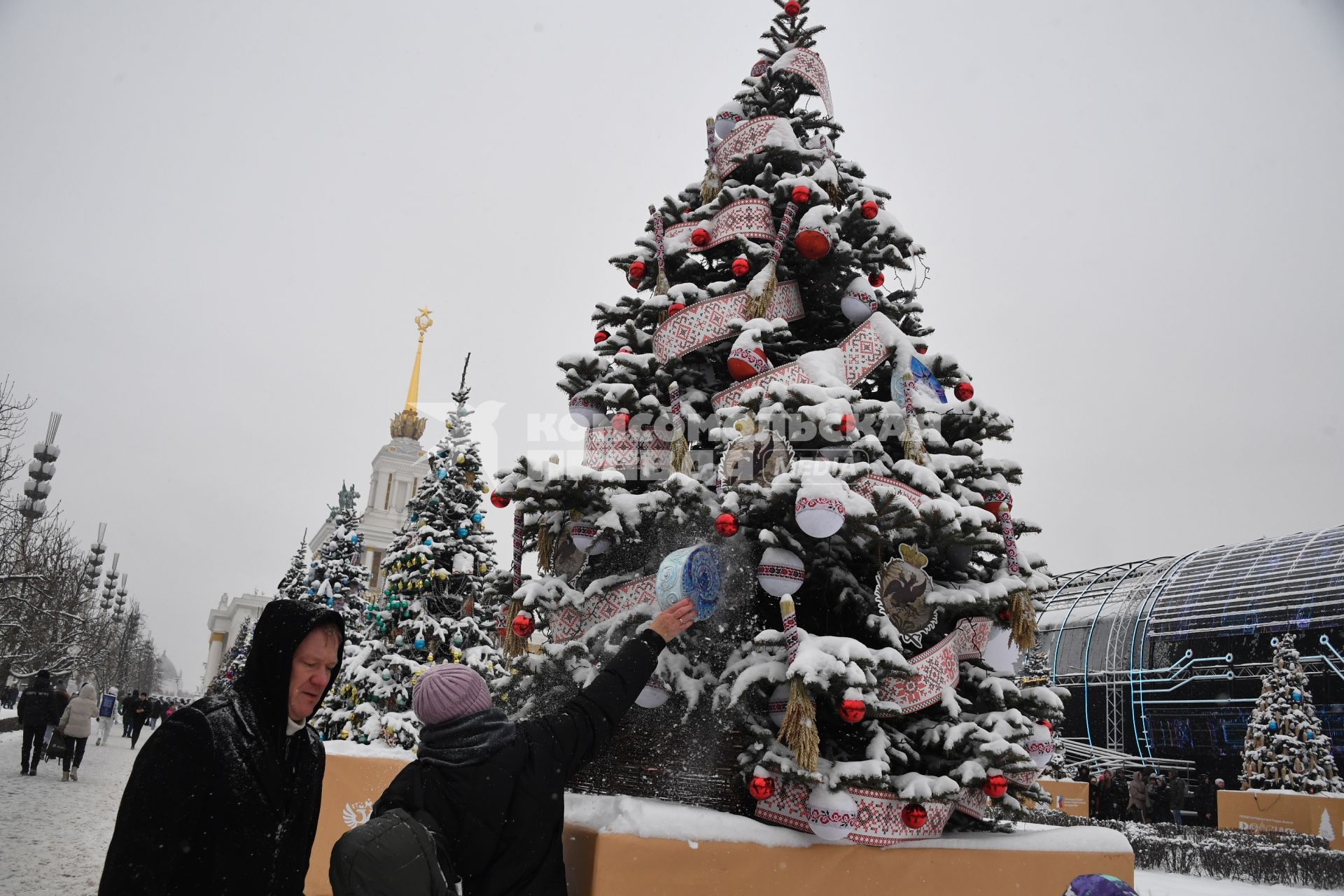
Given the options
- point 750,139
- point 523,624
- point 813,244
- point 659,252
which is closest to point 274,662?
point 523,624

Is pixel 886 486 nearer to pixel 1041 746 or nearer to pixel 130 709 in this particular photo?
pixel 1041 746

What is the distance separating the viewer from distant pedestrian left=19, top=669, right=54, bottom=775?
488 inches

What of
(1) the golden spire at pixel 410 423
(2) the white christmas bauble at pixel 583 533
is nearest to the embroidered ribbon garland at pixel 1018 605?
(2) the white christmas bauble at pixel 583 533

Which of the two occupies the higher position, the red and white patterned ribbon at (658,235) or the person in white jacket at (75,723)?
the red and white patterned ribbon at (658,235)

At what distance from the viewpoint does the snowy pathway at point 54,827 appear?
6238 millimetres

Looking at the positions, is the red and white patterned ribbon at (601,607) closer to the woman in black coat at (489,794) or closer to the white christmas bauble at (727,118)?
the woman in black coat at (489,794)

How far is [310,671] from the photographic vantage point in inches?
83.7

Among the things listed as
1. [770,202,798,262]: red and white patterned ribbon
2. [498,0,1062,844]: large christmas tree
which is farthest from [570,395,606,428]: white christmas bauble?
[770,202,798,262]: red and white patterned ribbon

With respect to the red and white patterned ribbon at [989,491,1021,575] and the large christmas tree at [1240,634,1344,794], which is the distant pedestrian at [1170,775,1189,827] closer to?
the large christmas tree at [1240,634,1344,794]

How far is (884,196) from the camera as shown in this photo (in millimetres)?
6066

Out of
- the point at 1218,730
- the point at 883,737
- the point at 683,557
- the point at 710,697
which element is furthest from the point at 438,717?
the point at 1218,730

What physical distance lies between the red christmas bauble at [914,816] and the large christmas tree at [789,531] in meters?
0.02

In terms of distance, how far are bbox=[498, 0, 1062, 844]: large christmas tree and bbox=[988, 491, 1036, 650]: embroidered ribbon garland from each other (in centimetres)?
2

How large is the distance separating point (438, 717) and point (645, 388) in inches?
121
